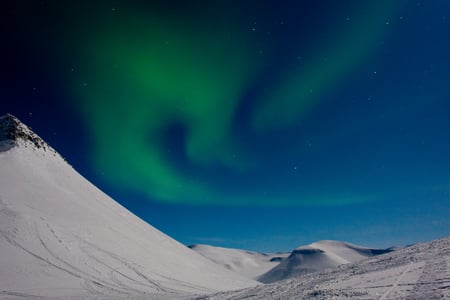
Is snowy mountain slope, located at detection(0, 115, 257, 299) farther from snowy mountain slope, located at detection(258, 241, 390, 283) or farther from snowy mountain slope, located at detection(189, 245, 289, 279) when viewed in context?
snowy mountain slope, located at detection(189, 245, 289, 279)

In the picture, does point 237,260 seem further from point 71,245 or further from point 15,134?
point 71,245

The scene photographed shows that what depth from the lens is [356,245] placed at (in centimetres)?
16738

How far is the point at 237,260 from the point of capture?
6432 inches

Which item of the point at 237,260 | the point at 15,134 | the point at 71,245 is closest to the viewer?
the point at 71,245

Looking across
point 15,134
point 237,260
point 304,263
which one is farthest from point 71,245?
point 237,260

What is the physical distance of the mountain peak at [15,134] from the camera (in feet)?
141

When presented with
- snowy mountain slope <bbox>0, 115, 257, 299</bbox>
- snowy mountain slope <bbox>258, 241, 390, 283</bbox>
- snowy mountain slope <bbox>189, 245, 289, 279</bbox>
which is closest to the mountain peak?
snowy mountain slope <bbox>0, 115, 257, 299</bbox>

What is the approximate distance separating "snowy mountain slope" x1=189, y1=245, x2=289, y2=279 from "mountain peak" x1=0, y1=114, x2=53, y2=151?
112 meters

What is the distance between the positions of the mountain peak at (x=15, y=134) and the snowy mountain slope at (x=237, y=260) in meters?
112

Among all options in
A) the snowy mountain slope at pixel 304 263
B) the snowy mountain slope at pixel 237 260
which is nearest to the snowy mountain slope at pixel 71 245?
the snowy mountain slope at pixel 304 263

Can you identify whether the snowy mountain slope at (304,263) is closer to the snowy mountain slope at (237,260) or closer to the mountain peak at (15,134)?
the snowy mountain slope at (237,260)

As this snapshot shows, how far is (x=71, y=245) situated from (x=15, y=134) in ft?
93.9

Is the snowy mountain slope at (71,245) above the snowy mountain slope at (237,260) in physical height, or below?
below

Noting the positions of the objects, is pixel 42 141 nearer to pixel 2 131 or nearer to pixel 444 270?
pixel 2 131
